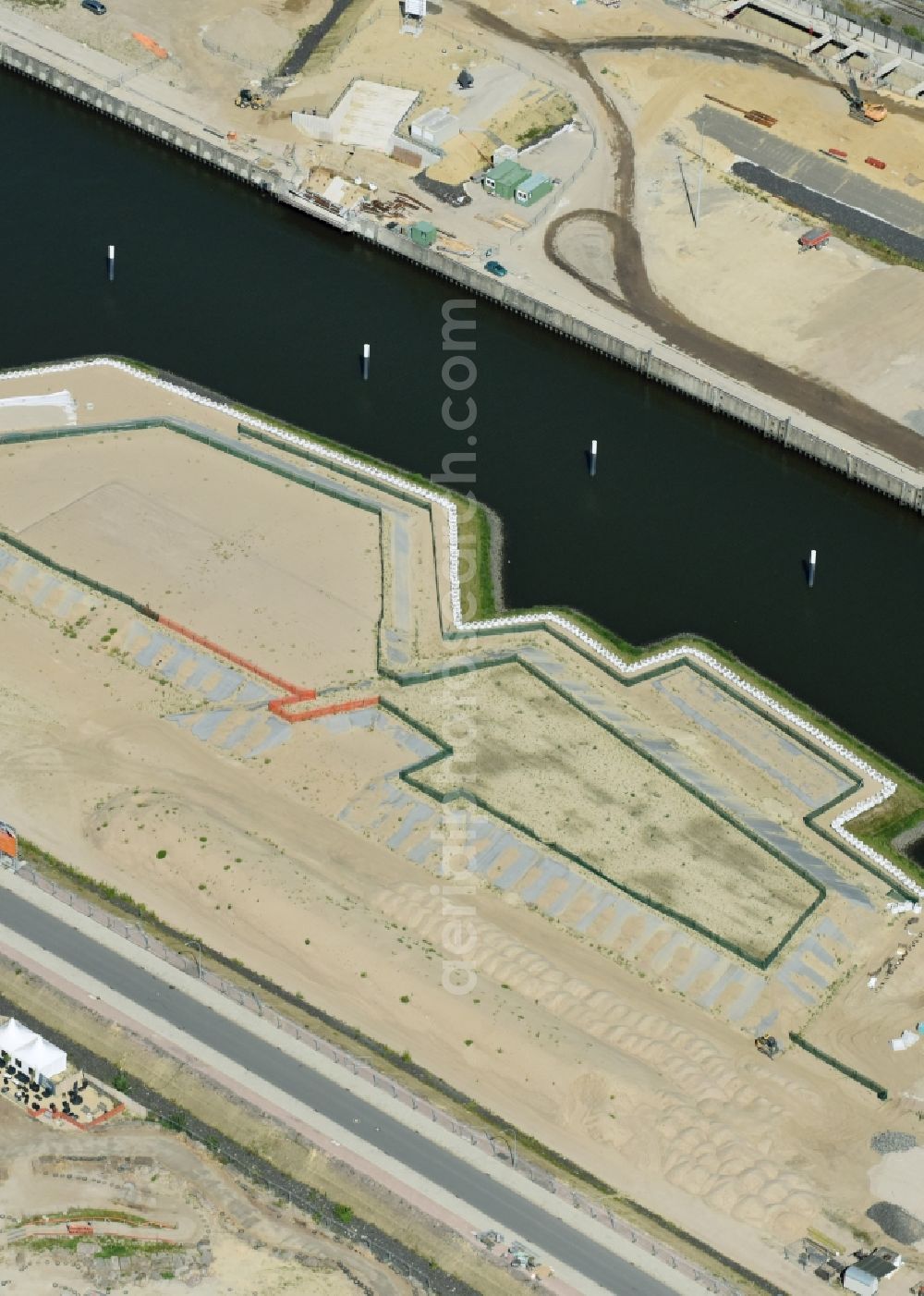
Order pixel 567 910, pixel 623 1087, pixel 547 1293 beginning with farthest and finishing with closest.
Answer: pixel 567 910 → pixel 623 1087 → pixel 547 1293

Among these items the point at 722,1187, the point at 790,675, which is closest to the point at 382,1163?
the point at 722,1187

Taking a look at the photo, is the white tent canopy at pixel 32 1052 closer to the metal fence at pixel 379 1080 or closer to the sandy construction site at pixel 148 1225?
the sandy construction site at pixel 148 1225

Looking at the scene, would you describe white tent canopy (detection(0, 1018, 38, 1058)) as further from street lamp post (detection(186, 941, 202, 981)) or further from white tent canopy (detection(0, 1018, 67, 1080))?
street lamp post (detection(186, 941, 202, 981))

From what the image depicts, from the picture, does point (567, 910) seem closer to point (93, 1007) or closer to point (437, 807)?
point (437, 807)

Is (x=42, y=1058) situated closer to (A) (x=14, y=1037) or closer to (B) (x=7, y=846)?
(A) (x=14, y=1037)

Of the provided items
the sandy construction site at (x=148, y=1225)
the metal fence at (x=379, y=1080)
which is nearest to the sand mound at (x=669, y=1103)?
the metal fence at (x=379, y=1080)

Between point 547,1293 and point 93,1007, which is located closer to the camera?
point 547,1293

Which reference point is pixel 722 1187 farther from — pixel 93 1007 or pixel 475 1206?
pixel 93 1007

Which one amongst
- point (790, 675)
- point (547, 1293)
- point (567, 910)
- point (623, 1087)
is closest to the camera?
point (547, 1293)
